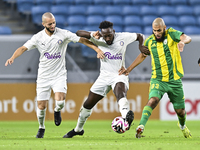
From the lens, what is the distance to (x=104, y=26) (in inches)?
262

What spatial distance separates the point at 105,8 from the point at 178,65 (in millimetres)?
9994

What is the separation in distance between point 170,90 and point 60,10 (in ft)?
32.8

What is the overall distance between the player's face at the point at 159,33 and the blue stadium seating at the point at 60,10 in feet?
31.8

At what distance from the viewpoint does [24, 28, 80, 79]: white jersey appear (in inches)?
286

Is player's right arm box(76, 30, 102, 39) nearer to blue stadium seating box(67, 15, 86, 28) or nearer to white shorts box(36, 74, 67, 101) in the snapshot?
white shorts box(36, 74, 67, 101)

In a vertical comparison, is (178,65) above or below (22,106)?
above

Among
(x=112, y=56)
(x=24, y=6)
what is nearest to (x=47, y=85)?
(x=112, y=56)

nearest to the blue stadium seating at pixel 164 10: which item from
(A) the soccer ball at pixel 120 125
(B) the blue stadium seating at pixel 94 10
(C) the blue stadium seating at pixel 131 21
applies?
(C) the blue stadium seating at pixel 131 21

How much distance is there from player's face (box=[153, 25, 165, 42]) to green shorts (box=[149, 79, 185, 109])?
67 cm

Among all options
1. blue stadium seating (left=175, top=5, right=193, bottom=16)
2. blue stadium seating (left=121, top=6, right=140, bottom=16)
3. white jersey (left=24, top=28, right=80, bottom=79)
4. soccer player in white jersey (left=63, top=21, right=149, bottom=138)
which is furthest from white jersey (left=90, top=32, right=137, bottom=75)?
blue stadium seating (left=175, top=5, right=193, bottom=16)

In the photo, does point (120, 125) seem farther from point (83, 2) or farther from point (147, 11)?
point (83, 2)

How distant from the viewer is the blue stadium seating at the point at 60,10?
15.7m

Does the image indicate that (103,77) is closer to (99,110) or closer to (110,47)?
(110,47)
